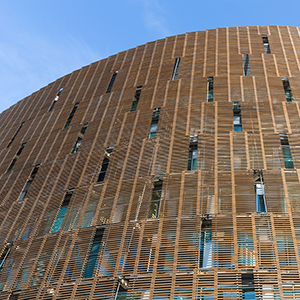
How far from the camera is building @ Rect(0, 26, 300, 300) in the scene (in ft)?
Result: 55.9

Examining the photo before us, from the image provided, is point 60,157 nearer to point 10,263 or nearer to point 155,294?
point 10,263

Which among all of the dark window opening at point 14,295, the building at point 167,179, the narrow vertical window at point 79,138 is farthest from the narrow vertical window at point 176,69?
the dark window opening at point 14,295

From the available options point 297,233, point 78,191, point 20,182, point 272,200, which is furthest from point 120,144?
point 297,233

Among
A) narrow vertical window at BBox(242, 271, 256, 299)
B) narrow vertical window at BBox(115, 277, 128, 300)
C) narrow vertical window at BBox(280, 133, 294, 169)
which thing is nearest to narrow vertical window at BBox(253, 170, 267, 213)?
narrow vertical window at BBox(280, 133, 294, 169)

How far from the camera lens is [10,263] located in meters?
20.9

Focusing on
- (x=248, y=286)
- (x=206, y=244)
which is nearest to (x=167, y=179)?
(x=206, y=244)

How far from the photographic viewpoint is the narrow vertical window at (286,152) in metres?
21.0

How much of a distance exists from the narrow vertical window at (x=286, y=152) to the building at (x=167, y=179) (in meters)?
0.07

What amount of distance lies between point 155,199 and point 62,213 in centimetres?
530

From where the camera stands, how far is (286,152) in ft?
71.2

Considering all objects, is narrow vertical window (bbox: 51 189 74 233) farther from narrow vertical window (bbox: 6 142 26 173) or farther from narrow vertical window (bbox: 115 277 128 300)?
narrow vertical window (bbox: 6 142 26 173)

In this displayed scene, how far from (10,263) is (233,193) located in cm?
1149

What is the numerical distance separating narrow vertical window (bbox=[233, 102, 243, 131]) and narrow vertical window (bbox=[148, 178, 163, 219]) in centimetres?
553

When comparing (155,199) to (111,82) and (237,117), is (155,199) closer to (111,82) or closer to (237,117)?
(237,117)
